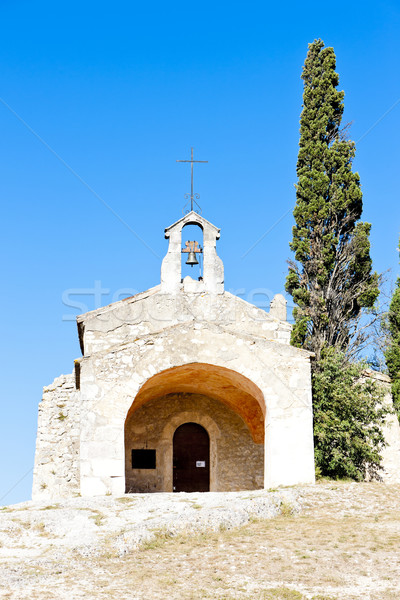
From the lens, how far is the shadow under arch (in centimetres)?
1438

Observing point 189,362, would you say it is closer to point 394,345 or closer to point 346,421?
point 346,421

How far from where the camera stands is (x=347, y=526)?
406 inches

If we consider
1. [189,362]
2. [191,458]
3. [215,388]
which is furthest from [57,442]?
[189,362]

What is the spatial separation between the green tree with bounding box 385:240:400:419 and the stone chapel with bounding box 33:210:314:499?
3.12 metres

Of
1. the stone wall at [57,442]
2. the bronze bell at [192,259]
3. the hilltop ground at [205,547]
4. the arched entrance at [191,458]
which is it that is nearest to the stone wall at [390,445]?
the hilltop ground at [205,547]

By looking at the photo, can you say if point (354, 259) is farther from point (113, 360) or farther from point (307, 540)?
point (307, 540)

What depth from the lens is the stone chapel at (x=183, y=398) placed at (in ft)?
44.1

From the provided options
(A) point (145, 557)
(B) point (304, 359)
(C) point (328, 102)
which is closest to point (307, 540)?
(A) point (145, 557)

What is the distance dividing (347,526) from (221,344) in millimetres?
4971

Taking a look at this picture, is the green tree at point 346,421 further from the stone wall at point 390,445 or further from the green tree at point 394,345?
the green tree at point 394,345

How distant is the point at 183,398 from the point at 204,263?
12.0 ft

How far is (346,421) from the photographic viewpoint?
50.4ft

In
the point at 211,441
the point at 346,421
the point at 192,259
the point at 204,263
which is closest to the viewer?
the point at 346,421

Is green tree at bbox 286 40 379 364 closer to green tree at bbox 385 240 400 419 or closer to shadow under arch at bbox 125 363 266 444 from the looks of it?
green tree at bbox 385 240 400 419
